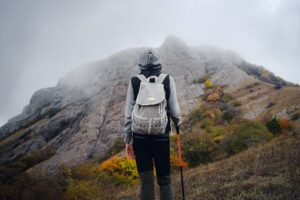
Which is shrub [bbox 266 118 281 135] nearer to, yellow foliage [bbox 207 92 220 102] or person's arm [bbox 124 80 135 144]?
person's arm [bbox 124 80 135 144]

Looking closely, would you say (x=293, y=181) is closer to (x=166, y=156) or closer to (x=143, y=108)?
(x=166, y=156)

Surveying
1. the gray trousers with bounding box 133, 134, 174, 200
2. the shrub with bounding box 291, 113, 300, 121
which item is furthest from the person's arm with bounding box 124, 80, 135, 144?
the shrub with bounding box 291, 113, 300, 121

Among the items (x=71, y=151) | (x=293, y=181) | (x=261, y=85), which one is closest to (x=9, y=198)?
(x=293, y=181)

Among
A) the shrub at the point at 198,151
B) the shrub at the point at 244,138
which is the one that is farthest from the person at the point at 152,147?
the shrub at the point at 198,151

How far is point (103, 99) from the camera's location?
81.4m

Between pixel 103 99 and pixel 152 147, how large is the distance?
77.8 m

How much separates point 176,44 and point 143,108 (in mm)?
98866

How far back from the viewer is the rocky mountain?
64188mm

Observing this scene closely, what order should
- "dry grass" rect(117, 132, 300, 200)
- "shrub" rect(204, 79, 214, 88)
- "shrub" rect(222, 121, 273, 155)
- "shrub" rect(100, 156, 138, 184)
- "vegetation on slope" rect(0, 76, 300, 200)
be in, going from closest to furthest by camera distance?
"dry grass" rect(117, 132, 300, 200) → "vegetation on slope" rect(0, 76, 300, 200) → "shrub" rect(222, 121, 273, 155) → "shrub" rect(100, 156, 138, 184) → "shrub" rect(204, 79, 214, 88)

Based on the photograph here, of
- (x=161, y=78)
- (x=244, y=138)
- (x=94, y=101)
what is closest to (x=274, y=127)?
(x=244, y=138)

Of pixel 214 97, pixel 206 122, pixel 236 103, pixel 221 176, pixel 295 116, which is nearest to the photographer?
pixel 221 176

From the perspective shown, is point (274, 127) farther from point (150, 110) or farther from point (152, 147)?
point (150, 110)

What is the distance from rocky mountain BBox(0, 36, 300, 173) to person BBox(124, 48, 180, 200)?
149ft

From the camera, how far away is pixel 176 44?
10138 centimetres
